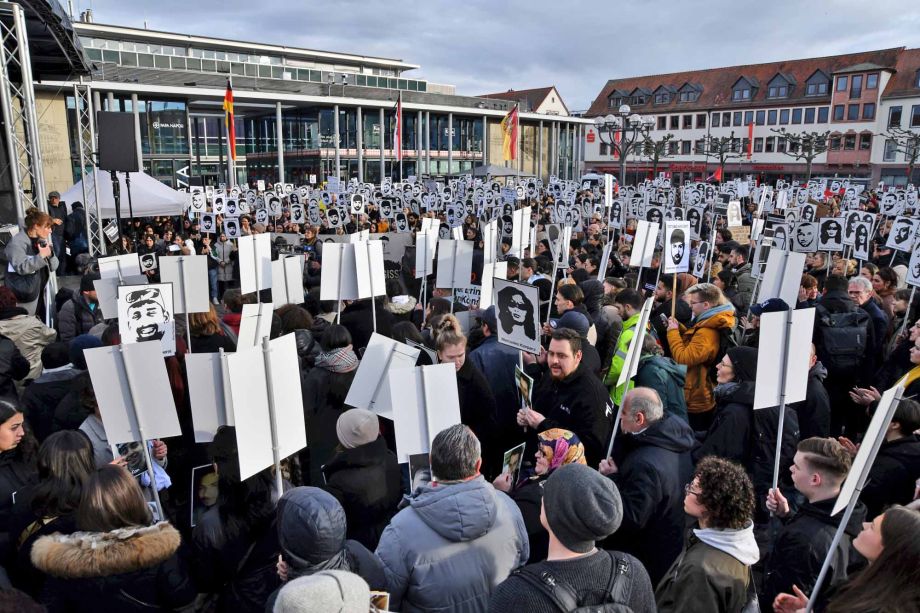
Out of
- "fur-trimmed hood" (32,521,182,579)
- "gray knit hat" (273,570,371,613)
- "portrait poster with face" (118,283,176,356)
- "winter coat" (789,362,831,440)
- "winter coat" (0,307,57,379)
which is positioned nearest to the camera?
"gray knit hat" (273,570,371,613)

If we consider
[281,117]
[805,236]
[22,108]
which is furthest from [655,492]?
[281,117]

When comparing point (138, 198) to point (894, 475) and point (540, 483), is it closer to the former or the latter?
point (540, 483)

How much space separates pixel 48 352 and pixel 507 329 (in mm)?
3582

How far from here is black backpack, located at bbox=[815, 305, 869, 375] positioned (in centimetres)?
606

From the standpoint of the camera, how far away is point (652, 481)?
11.1 ft

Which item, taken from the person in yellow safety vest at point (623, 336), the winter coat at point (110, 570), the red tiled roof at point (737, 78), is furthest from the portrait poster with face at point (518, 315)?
the red tiled roof at point (737, 78)

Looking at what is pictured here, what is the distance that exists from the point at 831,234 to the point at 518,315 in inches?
295

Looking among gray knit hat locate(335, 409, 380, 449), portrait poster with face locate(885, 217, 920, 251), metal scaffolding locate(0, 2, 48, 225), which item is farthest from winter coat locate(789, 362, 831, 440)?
metal scaffolding locate(0, 2, 48, 225)

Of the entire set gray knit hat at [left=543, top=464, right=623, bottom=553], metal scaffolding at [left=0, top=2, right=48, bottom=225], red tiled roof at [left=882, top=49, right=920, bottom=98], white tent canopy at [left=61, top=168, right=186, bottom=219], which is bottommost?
gray knit hat at [left=543, top=464, right=623, bottom=553]

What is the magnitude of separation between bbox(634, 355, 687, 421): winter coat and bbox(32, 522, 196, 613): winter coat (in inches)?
140

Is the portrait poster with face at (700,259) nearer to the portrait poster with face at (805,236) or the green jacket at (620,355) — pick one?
the portrait poster with face at (805,236)

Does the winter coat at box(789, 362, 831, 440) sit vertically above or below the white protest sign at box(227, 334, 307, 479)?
below

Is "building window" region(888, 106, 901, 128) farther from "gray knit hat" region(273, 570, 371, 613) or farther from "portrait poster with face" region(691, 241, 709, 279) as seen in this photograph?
"gray knit hat" region(273, 570, 371, 613)

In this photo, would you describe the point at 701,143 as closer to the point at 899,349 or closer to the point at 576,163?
the point at 576,163
